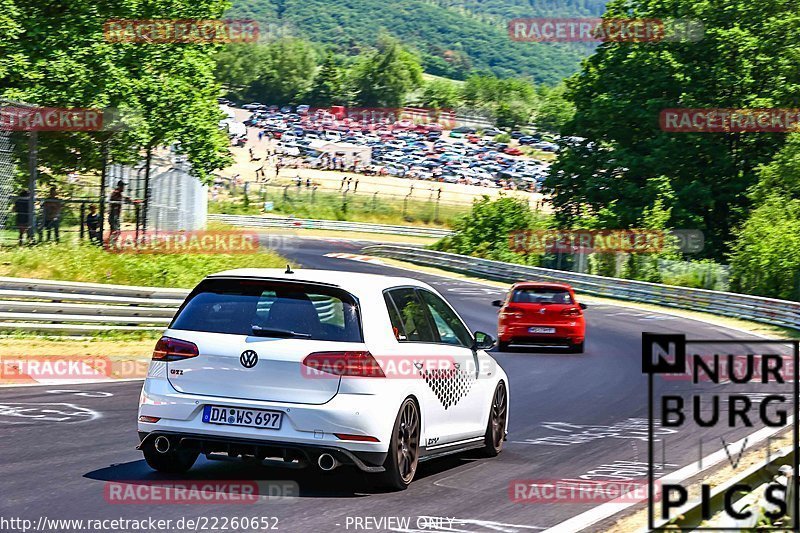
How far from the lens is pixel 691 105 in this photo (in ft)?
176

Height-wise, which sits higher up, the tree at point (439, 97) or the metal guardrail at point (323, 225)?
the tree at point (439, 97)

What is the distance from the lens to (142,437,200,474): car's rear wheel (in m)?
9.25

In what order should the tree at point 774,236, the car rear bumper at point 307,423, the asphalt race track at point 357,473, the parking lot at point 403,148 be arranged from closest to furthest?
the asphalt race track at point 357,473 → the car rear bumper at point 307,423 → the tree at point 774,236 → the parking lot at point 403,148

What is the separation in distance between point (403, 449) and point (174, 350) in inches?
74.4

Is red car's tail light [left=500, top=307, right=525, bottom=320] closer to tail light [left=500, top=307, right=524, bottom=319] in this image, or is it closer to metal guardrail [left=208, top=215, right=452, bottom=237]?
tail light [left=500, top=307, right=524, bottom=319]

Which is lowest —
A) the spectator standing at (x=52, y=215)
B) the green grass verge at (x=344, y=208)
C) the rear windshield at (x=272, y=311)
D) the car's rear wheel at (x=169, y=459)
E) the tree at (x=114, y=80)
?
the car's rear wheel at (x=169, y=459)

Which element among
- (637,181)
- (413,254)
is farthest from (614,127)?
(413,254)

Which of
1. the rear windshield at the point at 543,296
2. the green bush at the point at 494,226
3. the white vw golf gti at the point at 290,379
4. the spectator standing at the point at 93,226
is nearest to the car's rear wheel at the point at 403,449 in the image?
the white vw golf gti at the point at 290,379

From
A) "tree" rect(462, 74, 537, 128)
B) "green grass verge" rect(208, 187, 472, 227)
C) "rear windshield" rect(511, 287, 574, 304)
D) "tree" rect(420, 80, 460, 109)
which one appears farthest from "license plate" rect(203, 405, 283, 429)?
"tree" rect(420, 80, 460, 109)

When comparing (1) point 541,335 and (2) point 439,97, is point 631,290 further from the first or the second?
(2) point 439,97

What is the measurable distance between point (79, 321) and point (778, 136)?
40.6 metres

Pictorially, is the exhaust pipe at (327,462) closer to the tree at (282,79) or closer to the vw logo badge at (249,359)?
the vw logo badge at (249,359)

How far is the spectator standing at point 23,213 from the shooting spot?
25.1 metres

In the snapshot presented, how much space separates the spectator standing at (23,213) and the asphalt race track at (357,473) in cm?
898
